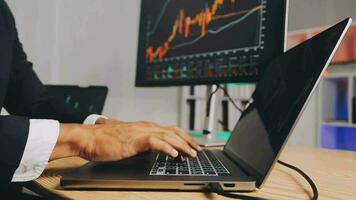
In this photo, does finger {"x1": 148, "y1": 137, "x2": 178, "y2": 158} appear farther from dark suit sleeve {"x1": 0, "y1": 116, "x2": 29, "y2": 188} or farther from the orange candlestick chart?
the orange candlestick chart

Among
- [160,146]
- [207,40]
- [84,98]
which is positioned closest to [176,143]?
[160,146]

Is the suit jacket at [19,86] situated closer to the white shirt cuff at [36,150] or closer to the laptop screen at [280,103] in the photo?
the white shirt cuff at [36,150]

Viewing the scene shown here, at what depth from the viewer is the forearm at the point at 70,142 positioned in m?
0.50

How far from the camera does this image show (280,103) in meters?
0.54

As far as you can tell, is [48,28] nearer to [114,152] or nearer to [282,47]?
[282,47]

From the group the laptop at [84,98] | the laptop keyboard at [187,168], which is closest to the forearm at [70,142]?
the laptop keyboard at [187,168]

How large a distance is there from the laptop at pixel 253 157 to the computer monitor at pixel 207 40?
0.69 feet

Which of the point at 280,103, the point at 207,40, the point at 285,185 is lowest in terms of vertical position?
the point at 285,185

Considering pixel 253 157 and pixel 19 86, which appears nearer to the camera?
pixel 253 157

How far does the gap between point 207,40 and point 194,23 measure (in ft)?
0.30

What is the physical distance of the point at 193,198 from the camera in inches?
15.0

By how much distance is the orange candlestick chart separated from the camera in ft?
3.01

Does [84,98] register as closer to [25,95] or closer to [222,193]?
[25,95]

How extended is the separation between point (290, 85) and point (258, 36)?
1.20ft
